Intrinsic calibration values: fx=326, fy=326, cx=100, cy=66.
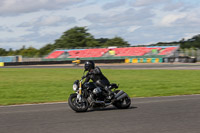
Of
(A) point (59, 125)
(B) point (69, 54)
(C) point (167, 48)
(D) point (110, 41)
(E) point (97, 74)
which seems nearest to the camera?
(A) point (59, 125)

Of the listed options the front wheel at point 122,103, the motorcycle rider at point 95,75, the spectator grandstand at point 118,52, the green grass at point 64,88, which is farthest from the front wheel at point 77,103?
the spectator grandstand at point 118,52

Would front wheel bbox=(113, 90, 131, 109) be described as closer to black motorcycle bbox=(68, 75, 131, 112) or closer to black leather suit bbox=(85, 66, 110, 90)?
black motorcycle bbox=(68, 75, 131, 112)

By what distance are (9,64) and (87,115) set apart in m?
51.6

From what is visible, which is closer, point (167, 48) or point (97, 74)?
point (97, 74)

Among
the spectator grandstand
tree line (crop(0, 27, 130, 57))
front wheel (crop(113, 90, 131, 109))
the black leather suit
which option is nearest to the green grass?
front wheel (crop(113, 90, 131, 109))

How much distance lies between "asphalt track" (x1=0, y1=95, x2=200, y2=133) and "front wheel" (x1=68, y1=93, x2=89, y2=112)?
0.17 m

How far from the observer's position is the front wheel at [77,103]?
8.24 meters

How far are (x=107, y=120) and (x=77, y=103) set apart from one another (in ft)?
4.43

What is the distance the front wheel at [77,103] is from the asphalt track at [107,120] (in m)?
0.17

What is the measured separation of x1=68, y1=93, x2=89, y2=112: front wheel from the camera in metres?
8.24

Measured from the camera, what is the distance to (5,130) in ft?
20.3

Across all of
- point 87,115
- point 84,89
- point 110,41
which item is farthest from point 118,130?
point 110,41

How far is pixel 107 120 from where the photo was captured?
7195 mm

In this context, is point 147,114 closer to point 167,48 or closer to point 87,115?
point 87,115
